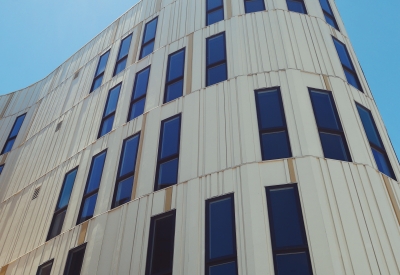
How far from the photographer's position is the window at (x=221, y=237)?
7.80 meters

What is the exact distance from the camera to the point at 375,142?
32.7 ft

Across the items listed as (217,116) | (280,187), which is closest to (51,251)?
(217,116)

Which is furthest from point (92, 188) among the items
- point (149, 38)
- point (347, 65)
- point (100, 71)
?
point (347, 65)

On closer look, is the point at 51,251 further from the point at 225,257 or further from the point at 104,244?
the point at 225,257

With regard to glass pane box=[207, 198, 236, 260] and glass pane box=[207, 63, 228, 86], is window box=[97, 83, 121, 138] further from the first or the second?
glass pane box=[207, 198, 236, 260]

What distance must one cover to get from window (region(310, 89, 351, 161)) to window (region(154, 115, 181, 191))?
3400mm

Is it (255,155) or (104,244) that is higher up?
(255,155)

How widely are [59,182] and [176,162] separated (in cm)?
502

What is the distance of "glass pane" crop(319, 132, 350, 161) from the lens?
9141mm

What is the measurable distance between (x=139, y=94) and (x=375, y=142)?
23.2 ft

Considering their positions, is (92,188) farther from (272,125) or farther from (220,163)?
(272,125)

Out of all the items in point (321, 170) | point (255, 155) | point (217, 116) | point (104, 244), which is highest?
point (217, 116)

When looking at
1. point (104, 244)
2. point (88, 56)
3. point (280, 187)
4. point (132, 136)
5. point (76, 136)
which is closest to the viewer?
point (280, 187)

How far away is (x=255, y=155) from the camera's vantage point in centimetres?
927
